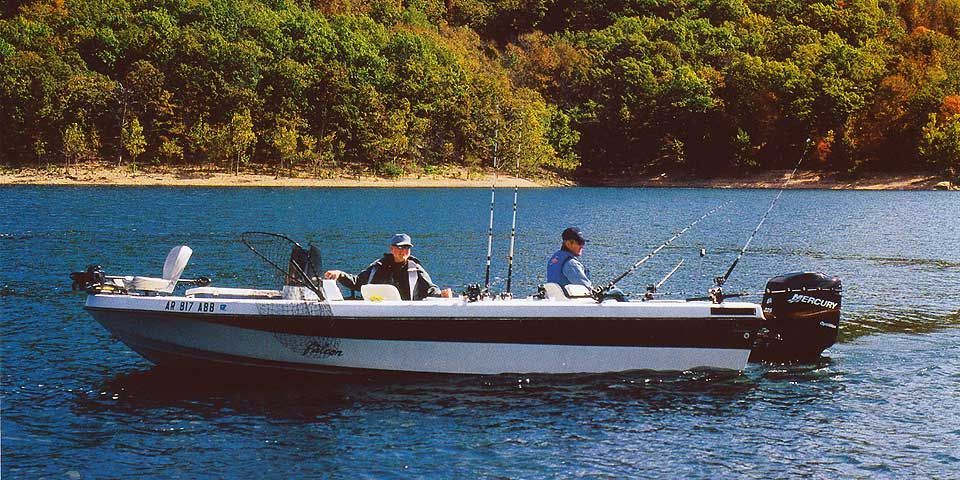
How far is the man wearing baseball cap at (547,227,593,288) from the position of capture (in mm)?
16750

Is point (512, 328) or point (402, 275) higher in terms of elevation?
point (402, 275)

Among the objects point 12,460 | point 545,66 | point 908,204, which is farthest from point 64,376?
point 545,66

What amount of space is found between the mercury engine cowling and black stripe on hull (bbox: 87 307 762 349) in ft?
3.05

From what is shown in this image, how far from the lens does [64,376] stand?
16625mm

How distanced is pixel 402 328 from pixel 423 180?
9168cm

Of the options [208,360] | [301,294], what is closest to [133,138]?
[208,360]

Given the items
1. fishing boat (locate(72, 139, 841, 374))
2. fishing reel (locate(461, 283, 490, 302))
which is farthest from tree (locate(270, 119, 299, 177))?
fishing reel (locate(461, 283, 490, 302))

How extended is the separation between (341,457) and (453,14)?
558 feet

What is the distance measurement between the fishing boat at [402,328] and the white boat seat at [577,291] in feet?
0.07

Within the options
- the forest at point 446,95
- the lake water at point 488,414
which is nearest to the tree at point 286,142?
the forest at point 446,95

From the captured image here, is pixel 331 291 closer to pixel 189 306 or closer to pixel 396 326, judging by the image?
pixel 396 326

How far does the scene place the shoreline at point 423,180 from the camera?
9269 centimetres

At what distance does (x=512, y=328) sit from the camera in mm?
15875

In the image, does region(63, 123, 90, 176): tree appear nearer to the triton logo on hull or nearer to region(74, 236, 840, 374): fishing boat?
region(74, 236, 840, 374): fishing boat
